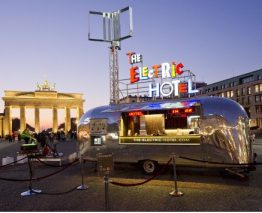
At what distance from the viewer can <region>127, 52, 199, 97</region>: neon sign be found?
70.5 feet

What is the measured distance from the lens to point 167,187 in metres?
10.4

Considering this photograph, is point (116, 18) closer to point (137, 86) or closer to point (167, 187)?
point (137, 86)

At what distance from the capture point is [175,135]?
39.9 ft

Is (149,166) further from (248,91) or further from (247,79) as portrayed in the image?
→ (247,79)

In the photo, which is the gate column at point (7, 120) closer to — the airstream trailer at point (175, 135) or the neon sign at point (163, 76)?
the neon sign at point (163, 76)

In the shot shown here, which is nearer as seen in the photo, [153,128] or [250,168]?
[250,168]

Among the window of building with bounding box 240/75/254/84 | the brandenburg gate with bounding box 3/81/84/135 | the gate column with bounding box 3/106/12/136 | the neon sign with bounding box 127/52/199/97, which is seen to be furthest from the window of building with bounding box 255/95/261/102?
the gate column with bounding box 3/106/12/136

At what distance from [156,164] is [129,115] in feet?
7.79

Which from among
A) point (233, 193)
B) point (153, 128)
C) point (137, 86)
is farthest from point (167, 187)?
point (137, 86)

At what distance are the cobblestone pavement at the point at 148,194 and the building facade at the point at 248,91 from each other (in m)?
66.6

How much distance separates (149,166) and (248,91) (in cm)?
7549

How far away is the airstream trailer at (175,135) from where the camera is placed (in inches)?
433

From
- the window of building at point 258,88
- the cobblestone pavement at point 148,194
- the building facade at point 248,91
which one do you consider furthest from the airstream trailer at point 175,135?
the window of building at point 258,88

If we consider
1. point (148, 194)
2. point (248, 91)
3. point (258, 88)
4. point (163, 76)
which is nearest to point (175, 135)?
point (148, 194)
